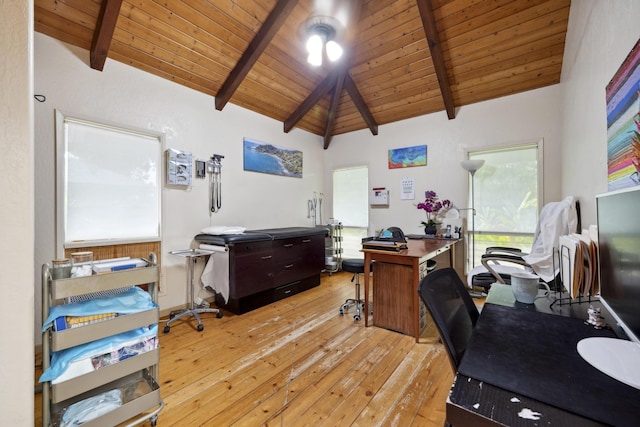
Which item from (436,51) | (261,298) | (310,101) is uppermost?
(436,51)

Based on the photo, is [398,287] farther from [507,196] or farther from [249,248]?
[507,196]

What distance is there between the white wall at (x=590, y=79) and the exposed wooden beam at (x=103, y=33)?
11.4 ft

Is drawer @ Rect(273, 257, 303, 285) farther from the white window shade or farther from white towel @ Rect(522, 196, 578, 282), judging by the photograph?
white towel @ Rect(522, 196, 578, 282)

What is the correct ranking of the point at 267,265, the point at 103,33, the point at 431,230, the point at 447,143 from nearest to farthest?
the point at 103,33
the point at 267,265
the point at 431,230
the point at 447,143

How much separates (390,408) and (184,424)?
48.8 inches

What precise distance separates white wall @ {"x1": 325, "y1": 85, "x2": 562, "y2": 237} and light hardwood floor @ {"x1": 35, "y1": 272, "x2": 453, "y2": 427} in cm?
236

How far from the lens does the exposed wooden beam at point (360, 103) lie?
4.14 metres

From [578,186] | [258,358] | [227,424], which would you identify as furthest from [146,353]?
[578,186]

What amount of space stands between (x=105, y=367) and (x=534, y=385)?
6.08ft

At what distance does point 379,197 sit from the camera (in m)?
4.81

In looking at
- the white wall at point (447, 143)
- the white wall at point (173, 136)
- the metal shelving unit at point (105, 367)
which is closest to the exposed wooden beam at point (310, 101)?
the white wall at point (173, 136)

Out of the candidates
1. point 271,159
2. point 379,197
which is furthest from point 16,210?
point 379,197

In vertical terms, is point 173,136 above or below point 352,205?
above

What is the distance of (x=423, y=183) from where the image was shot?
4.38 metres
